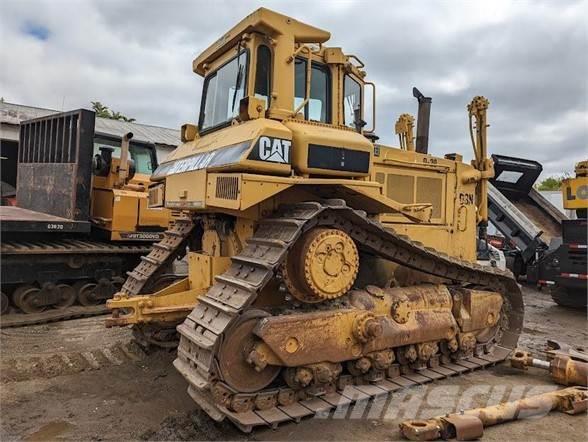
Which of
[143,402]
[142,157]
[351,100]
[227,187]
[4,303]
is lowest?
[143,402]

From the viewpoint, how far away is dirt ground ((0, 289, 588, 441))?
13.2 ft

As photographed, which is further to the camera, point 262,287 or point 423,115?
point 423,115

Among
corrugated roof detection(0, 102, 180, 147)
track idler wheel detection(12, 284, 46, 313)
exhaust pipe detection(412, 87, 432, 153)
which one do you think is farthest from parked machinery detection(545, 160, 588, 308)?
corrugated roof detection(0, 102, 180, 147)

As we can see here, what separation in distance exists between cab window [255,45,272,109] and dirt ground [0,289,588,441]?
2.94 metres

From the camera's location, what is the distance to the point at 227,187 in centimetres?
427

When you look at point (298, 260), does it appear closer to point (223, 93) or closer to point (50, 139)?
point (223, 93)

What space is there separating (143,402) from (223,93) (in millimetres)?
3264

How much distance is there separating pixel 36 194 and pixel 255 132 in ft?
22.0

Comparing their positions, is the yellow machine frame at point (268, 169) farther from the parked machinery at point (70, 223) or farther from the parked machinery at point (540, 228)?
the parked machinery at point (540, 228)

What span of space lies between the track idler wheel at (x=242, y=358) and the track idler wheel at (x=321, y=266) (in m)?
0.44

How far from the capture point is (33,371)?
546 centimetres

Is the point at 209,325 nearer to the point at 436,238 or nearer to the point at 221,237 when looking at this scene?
the point at 221,237

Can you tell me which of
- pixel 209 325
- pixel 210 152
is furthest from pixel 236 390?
pixel 210 152
